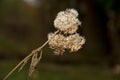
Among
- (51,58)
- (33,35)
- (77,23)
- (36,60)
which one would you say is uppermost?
(33,35)

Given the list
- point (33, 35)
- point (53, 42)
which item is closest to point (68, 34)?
point (53, 42)

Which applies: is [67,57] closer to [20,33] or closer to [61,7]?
[61,7]

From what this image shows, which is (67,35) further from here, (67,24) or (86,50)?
(86,50)

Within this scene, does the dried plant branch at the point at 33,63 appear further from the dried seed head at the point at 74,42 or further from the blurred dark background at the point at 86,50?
the blurred dark background at the point at 86,50

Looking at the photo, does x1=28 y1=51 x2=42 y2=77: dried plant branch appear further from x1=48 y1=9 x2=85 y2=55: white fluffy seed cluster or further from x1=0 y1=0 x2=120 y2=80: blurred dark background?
x1=0 y1=0 x2=120 y2=80: blurred dark background

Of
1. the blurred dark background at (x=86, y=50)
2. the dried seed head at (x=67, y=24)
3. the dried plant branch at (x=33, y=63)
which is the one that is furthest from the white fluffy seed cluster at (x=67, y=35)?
the blurred dark background at (x=86, y=50)

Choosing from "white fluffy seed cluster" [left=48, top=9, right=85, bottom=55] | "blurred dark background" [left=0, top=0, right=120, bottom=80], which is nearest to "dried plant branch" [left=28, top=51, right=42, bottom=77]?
"white fluffy seed cluster" [left=48, top=9, right=85, bottom=55]
